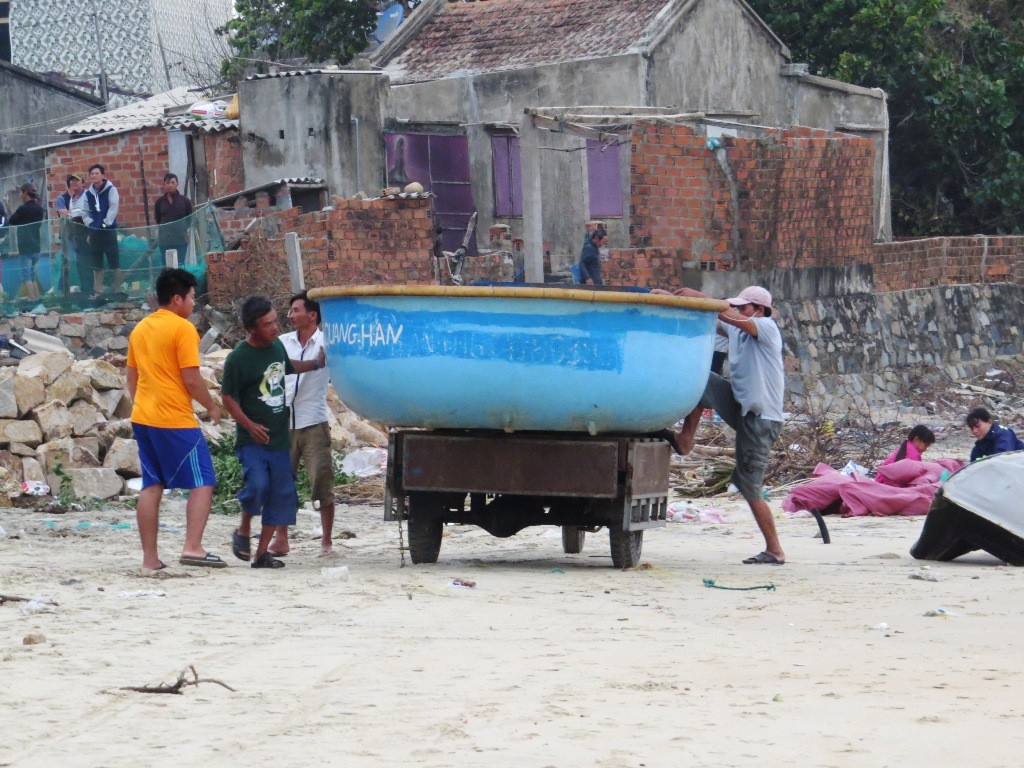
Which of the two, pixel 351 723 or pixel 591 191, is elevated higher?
pixel 591 191

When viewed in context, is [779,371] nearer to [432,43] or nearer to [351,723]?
[351,723]

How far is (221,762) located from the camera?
4.21 metres

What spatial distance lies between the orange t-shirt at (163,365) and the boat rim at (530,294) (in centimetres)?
75

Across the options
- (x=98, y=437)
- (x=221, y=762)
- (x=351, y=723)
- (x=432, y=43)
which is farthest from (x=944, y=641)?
(x=432, y=43)

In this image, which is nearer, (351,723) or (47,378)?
(351,723)

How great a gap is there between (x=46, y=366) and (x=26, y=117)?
17936 mm

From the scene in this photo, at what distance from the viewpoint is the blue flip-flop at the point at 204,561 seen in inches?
309

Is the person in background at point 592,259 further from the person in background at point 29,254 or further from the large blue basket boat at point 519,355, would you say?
the large blue basket boat at point 519,355

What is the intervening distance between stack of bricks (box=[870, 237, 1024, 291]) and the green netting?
33.2 feet

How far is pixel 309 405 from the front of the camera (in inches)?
339

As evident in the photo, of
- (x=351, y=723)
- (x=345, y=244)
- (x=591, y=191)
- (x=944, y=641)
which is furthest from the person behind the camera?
(x=591, y=191)

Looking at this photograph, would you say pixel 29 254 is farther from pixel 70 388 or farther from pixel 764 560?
pixel 764 560

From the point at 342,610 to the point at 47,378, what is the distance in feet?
19.3

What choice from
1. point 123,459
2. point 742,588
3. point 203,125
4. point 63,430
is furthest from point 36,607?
point 203,125
